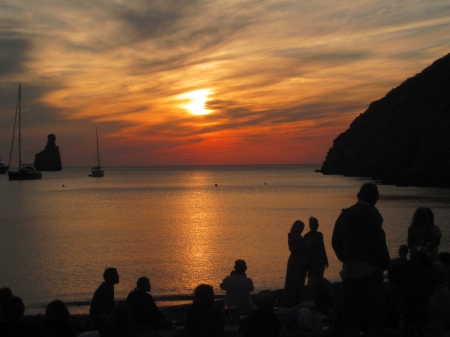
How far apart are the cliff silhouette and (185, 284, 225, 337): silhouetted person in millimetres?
77798

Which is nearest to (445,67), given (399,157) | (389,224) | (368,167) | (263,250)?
(368,167)

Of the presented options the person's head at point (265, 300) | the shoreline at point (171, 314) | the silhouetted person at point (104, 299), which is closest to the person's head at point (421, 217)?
the shoreline at point (171, 314)

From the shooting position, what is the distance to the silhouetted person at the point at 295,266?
1172 centimetres

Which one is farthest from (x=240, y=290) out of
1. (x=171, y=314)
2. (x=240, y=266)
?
(x=171, y=314)

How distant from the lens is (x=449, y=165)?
259 feet

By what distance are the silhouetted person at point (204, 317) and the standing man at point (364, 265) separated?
174 centimetres

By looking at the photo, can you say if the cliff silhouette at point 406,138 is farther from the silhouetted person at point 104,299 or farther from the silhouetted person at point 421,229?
the silhouetted person at point 104,299

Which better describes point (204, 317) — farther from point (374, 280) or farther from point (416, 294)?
point (416, 294)

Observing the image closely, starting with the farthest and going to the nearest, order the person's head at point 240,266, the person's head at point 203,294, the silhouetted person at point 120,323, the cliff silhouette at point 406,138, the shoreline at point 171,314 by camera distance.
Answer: the cliff silhouette at point 406,138
the shoreline at point 171,314
the person's head at point 240,266
the silhouetted person at point 120,323
the person's head at point 203,294

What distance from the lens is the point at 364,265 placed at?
6.72 meters

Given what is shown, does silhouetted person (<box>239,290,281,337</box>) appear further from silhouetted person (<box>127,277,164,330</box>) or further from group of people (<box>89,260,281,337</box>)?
silhouetted person (<box>127,277,164,330</box>)

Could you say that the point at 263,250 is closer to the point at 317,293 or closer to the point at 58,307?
the point at 317,293

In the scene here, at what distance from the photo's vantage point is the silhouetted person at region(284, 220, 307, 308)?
11719 mm

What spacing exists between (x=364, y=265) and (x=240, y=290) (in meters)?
4.20
